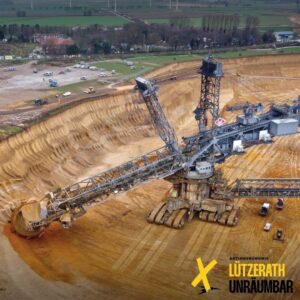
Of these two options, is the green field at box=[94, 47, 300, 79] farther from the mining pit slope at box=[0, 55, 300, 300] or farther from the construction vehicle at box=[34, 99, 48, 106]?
the construction vehicle at box=[34, 99, 48, 106]

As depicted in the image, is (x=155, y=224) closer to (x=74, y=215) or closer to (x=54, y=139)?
(x=74, y=215)

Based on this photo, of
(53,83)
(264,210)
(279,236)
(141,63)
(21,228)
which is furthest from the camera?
(141,63)

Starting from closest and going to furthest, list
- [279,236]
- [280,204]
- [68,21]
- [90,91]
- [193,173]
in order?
1. [279,236]
2. [193,173]
3. [280,204]
4. [90,91]
5. [68,21]

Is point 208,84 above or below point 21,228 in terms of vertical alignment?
above

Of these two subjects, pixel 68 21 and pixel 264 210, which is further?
pixel 68 21

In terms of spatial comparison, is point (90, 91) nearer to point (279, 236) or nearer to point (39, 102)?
point (39, 102)

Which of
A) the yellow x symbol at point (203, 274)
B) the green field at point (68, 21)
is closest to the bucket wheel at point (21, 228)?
the yellow x symbol at point (203, 274)

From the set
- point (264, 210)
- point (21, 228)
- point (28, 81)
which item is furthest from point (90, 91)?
point (264, 210)
